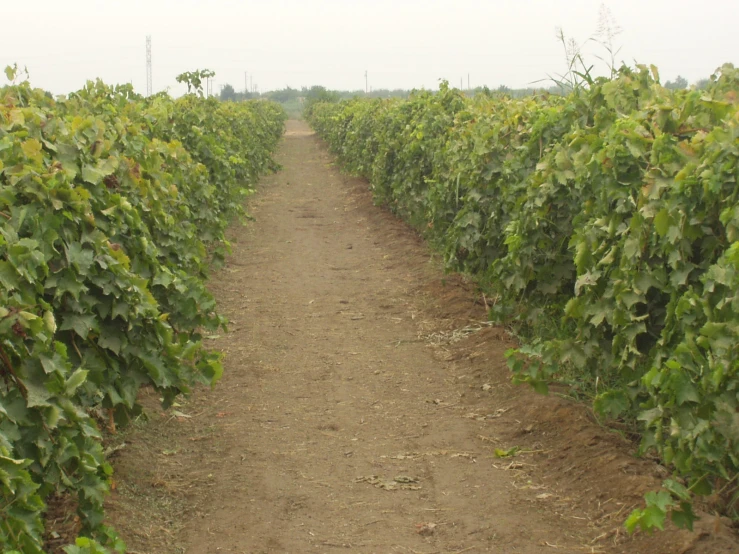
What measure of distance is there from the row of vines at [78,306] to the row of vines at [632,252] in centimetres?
226

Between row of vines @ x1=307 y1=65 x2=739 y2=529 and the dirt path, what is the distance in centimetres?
37

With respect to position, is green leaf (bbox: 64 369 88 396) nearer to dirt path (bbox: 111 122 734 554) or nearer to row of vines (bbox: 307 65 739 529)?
dirt path (bbox: 111 122 734 554)

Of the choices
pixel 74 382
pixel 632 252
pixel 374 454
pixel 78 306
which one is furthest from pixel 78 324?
pixel 632 252

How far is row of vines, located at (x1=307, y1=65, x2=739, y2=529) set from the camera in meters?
3.68

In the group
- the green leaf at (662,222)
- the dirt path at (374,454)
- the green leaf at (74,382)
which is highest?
the green leaf at (662,222)

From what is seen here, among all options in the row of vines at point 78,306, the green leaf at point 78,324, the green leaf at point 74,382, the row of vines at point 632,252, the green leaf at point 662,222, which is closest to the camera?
the row of vines at point 78,306

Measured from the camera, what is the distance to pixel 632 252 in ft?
15.0

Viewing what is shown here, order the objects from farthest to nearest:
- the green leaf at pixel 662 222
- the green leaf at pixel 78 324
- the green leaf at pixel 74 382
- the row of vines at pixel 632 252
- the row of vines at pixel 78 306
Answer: the green leaf at pixel 662 222 → the green leaf at pixel 78 324 → the row of vines at pixel 632 252 → the green leaf at pixel 74 382 → the row of vines at pixel 78 306

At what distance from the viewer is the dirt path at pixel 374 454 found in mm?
4266

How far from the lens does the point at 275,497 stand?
4691 millimetres

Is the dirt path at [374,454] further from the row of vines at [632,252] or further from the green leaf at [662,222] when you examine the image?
the green leaf at [662,222]

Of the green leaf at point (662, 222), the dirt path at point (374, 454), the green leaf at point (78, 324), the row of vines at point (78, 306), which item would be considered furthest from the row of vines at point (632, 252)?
the green leaf at point (78, 324)

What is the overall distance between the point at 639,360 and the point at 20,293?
327 centimetres

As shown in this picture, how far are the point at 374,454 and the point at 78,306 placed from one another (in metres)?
2.16
